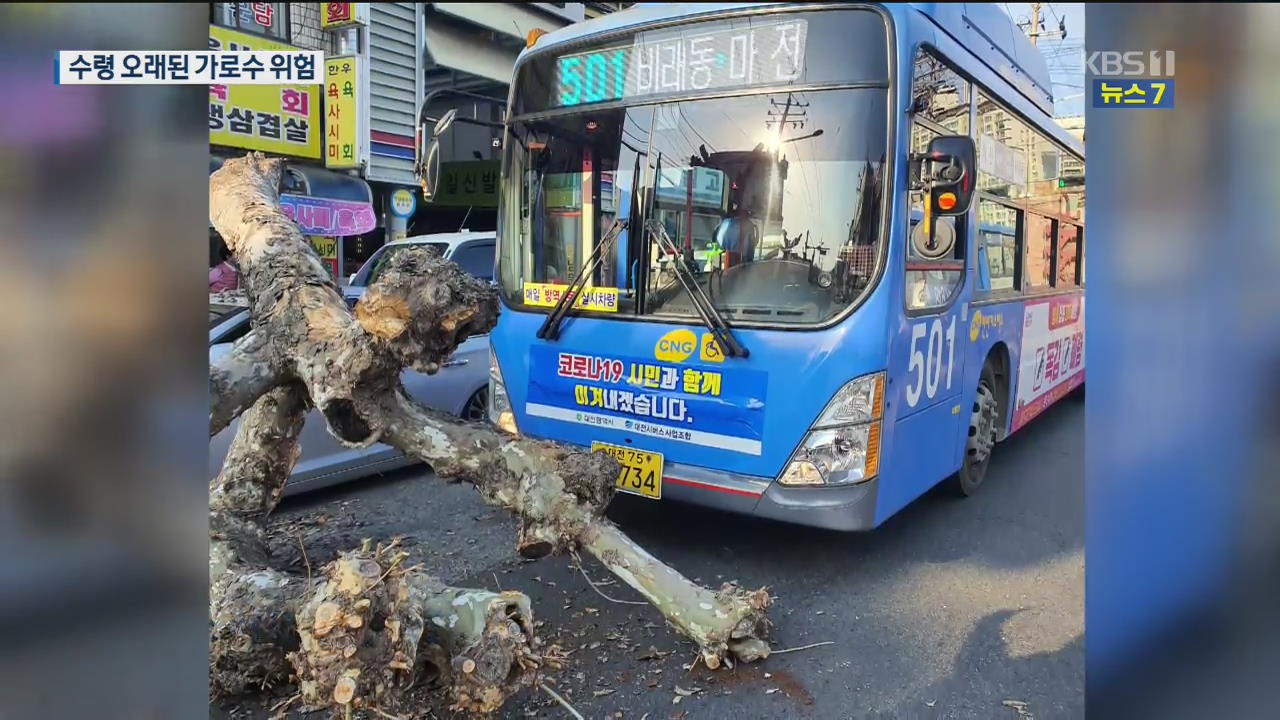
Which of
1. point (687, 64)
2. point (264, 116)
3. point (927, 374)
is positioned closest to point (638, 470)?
point (927, 374)

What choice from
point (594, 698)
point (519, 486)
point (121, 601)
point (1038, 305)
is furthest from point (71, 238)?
point (1038, 305)

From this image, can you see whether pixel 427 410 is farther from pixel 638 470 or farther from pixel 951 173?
pixel 951 173

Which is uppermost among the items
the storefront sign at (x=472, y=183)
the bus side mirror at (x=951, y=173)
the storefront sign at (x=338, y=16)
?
the storefront sign at (x=338, y=16)

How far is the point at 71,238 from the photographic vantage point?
1.53 m

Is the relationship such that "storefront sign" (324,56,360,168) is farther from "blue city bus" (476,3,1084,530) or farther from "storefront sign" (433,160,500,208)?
"blue city bus" (476,3,1084,530)

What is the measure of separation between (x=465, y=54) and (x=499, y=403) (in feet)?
35.6

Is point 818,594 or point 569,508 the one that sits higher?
point 569,508

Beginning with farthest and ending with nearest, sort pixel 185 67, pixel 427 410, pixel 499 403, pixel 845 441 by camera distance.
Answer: pixel 499 403
pixel 845 441
pixel 427 410
pixel 185 67

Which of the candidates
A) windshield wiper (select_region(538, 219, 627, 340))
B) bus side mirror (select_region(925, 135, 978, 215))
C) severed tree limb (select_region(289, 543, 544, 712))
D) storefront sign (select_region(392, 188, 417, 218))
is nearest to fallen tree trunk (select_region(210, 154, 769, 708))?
severed tree limb (select_region(289, 543, 544, 712))

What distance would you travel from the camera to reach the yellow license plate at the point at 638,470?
14.7 feet

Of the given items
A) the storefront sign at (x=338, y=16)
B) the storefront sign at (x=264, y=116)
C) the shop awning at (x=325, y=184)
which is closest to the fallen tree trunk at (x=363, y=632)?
the storefront sign at (x=264, y=116)

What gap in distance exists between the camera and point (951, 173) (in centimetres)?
398

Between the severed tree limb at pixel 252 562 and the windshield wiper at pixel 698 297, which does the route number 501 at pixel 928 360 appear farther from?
the severed tree limb at pixel 252 562

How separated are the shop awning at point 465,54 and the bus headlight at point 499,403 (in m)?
9.57
